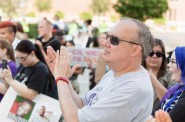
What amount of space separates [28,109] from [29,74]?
0.40 m

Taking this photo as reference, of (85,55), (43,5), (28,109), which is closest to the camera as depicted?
(28,109)

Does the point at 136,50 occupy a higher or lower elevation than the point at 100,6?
lower

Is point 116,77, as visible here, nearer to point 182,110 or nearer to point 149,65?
→ point 182,110

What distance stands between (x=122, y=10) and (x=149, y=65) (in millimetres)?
51334

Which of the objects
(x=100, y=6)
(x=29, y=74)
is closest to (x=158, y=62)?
(x=29, y=74)

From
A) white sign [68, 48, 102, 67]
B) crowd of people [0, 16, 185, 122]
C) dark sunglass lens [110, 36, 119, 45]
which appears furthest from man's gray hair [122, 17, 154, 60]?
white sign [68, 48, 102, 67]

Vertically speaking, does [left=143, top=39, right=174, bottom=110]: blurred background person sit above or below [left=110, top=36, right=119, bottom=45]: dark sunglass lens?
below

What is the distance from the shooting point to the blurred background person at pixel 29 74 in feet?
16.7

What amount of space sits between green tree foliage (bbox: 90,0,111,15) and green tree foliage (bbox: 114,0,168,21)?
21.5 m

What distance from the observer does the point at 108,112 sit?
2797mm

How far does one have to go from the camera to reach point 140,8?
55406 millimetres

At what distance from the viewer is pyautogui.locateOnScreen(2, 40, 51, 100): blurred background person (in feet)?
16.7

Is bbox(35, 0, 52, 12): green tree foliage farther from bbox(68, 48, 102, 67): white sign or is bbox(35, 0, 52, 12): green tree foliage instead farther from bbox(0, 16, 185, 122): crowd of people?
bbox(0, 16, 185, 122): crowd of people

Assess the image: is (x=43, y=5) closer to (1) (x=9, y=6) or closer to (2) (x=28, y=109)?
(1) (x=9, y=6)
